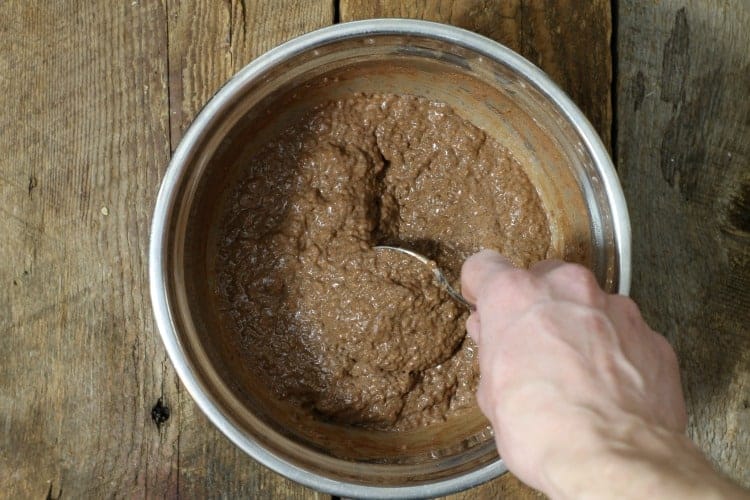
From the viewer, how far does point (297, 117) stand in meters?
1.09

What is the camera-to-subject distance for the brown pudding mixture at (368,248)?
1056mm

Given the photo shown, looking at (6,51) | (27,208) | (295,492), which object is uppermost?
(6,51)

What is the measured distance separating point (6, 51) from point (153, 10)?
264 mm

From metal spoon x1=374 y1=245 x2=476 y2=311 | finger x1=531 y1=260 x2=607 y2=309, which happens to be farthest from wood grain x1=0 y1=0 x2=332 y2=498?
finger x1=531 y1=260 x2=607 y2=309

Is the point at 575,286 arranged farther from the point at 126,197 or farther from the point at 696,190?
the point at 126,197

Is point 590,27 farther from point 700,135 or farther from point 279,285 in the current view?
point 279,285

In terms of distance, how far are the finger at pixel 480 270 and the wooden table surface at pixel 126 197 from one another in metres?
0.43

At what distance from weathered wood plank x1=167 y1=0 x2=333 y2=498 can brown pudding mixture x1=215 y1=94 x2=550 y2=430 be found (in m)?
0.16

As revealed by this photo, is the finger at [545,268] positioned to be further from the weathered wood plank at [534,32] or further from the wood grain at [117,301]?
the wood grain at [117,301]

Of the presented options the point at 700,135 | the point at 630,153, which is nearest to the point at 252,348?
the point at 630,153

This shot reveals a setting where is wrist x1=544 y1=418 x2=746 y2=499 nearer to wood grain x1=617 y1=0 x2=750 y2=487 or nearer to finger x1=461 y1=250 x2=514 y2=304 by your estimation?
finger x1=461 y1=250 x2=514 y2=304

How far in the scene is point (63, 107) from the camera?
3.79ft

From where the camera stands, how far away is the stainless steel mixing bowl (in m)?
0.91

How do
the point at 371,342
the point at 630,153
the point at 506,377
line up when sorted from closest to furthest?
the point at 506,377
the point at 371,342
the point at 630,153
